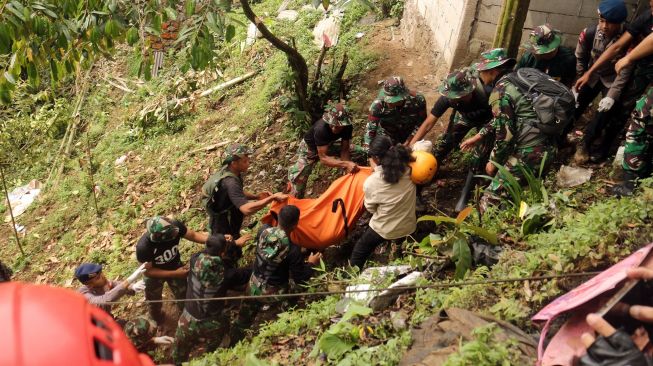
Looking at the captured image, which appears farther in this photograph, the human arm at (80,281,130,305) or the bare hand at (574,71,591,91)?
the bare hand at (574,71,591,91)

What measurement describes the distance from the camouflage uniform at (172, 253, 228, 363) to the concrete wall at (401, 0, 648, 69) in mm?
4315

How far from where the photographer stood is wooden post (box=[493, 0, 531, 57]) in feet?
16.3

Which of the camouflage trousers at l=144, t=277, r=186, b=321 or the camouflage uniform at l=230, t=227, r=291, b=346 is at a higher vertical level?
the camouflage uniform at l=230, t=227, r=291, b=346

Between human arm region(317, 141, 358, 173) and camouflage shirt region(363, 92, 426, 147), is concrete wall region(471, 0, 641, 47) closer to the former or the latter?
camouflage shirt region(363, 92, 426, 147)

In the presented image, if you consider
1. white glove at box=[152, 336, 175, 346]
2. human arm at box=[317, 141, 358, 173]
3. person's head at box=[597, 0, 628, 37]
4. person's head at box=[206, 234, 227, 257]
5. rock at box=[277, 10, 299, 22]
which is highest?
person's head at box=[597, 0, 628, 37]

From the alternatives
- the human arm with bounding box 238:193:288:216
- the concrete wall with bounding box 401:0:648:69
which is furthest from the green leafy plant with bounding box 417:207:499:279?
the concrete wall with bounding box 401:0:648:69

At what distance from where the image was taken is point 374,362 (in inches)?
132

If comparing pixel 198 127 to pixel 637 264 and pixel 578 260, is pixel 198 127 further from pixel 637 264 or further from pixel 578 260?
pixel 637 264

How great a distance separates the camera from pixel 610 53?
195 inches

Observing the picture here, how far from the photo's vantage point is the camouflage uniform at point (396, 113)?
532 cm

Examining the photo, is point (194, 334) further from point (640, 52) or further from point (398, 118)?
point (640, 52)

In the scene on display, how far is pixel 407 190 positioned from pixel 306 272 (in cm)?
123

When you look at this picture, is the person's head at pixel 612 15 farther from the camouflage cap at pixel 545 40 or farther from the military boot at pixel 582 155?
the military boot at pixel 582 155

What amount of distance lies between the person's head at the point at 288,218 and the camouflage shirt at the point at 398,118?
4.55 feet
